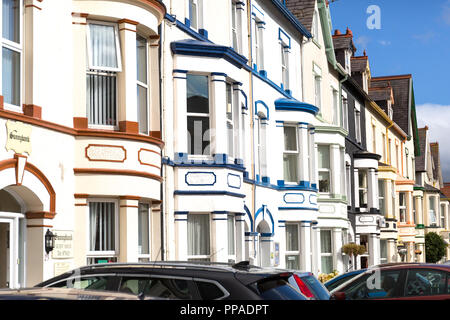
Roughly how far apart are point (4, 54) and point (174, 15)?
241 inches

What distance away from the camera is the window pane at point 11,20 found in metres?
12.7

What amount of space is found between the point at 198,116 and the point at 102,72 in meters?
4.07

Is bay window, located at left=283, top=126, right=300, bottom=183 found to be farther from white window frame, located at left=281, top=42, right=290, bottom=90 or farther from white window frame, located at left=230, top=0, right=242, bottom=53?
white window frame, located at left=230, top=0, right=242, bottom=53

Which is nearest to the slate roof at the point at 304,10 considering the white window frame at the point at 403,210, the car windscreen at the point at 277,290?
the white window frame at the point at 403,210

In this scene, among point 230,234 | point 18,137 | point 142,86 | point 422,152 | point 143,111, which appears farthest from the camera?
point 422,152

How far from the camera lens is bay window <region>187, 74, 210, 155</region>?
18375mm

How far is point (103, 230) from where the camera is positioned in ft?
48.1

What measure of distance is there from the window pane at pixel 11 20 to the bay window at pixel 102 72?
6.15ft

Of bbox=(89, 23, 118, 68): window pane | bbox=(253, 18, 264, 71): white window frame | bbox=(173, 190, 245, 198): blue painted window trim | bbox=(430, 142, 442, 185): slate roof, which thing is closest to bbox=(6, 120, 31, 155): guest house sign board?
bbox=(89, 23, 118, 68): window pane

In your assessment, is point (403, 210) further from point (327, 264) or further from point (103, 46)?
point (103, 46)

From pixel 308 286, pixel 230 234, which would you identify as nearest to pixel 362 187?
pixel 230 234

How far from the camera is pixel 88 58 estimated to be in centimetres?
1462

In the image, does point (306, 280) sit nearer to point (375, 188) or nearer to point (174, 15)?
point (174, 15)

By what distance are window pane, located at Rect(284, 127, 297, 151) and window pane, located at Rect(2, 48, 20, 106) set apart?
14129mm
